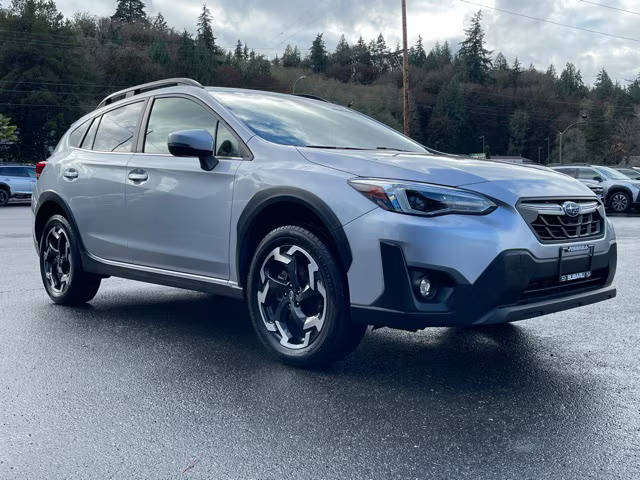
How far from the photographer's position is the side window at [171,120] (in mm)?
5004

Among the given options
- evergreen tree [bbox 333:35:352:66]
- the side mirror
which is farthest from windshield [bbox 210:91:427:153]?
evergreen tree [bbox 333:35:352:66]

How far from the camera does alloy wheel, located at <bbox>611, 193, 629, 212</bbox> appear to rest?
22781 millimetres

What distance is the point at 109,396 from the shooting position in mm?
3777

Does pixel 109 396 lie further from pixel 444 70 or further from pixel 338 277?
pixel 444 70

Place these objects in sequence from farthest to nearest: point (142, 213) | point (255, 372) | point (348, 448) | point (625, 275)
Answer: point (625, 275), point (142, 213), point (255, 372), point (348, 448)

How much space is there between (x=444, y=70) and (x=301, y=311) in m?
152

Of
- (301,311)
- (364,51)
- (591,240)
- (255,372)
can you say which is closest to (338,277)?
(301,311)

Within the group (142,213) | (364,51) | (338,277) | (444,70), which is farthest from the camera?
(364,51)

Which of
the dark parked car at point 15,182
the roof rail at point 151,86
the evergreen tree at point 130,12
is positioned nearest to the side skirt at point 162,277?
the roof rail at point 151,86

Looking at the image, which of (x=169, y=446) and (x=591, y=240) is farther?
(x=591, y=240)

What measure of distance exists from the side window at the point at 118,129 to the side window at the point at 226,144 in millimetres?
1117

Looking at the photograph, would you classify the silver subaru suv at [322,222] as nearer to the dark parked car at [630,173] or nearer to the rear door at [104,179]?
the rear door at [104,179]

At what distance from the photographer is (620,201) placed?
22.9 metres

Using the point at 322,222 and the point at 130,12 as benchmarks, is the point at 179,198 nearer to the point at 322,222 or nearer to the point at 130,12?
the point at 322,222
